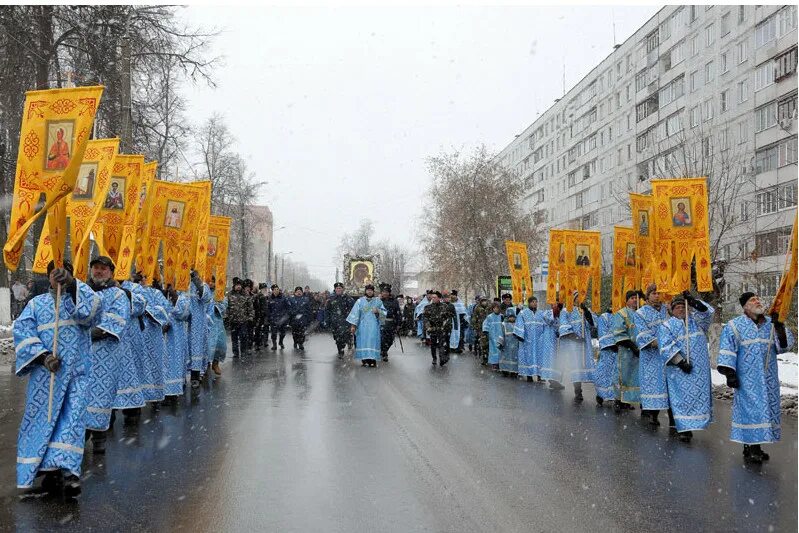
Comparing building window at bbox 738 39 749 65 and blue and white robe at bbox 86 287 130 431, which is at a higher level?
building window at bbox 738 39 749 65

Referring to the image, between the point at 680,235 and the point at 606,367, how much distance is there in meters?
2.65

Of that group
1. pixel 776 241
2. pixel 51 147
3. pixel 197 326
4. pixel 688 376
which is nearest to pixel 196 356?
pixel 197 326

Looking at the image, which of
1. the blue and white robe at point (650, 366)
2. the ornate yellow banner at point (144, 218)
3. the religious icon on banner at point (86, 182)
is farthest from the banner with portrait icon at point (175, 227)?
the blue and white robe at point (650, 366)

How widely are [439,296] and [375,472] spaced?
14.5 meters

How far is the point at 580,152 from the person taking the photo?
73.0 meters

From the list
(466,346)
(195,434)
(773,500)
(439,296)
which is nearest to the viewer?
(773,500)

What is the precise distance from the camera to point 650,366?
10.8 metres

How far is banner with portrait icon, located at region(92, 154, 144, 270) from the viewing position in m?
10.3

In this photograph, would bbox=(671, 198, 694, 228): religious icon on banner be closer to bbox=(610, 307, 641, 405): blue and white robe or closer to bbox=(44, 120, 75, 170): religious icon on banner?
bbox=(610, 307, 641, 405): blue and white robe

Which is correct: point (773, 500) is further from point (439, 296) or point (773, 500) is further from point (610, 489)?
point (439, 296)

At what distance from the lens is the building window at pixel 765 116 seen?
40997 mm

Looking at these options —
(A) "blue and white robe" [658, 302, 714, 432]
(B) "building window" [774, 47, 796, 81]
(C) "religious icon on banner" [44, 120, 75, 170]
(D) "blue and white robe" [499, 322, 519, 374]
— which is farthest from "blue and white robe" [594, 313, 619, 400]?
(B) "building window" [774, 47, 796, 81]

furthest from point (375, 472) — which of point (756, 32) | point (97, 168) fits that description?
point (756, 32)

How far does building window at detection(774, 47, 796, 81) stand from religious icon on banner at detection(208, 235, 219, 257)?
30.5 metres
